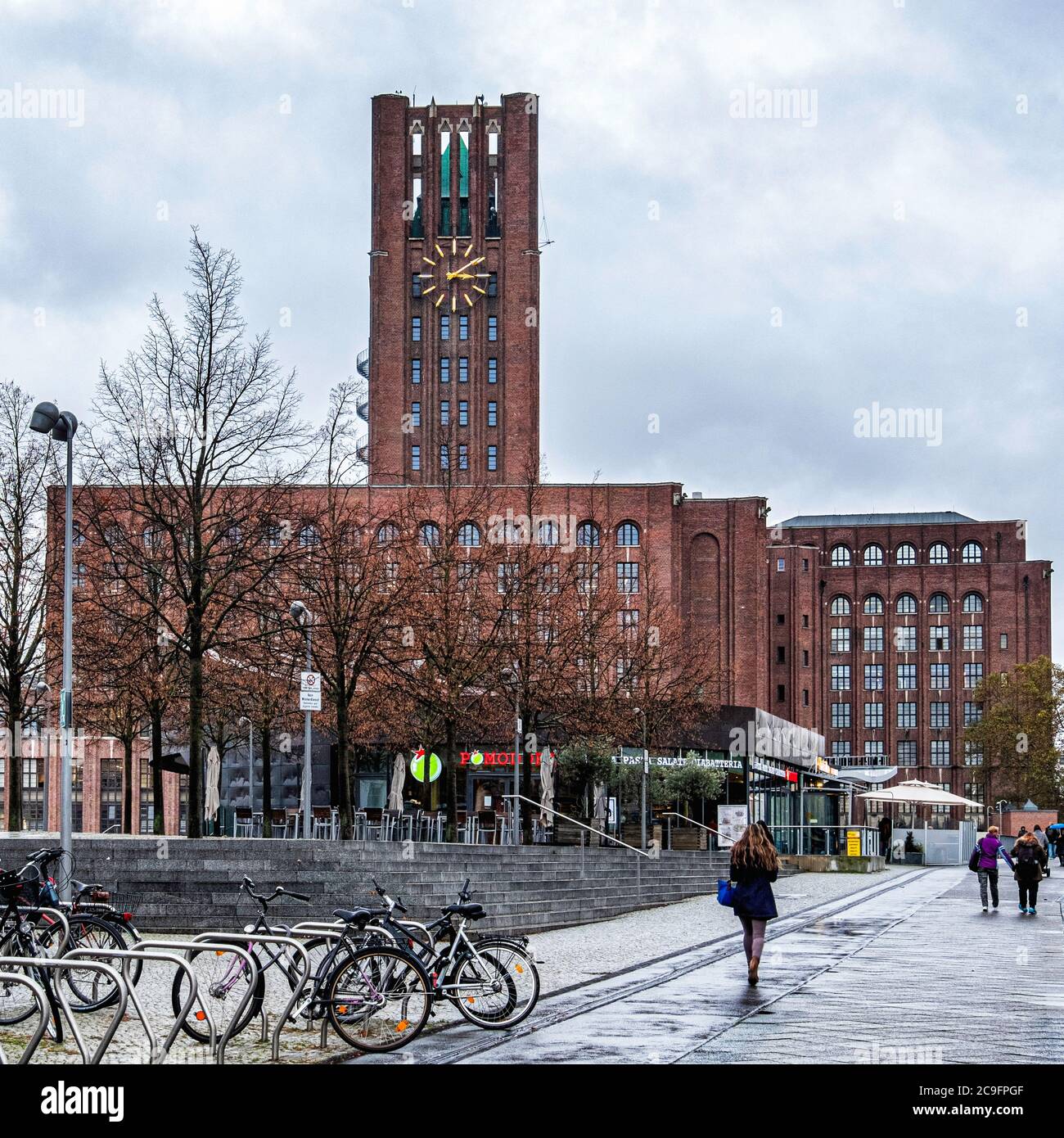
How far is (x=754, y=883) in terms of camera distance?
53.2 feet

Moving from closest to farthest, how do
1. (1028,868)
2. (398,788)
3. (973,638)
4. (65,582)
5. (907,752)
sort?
(65,582), (1028,868), (398,788), (973,638), (907,752)

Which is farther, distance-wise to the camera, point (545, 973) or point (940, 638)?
point (940, 638)

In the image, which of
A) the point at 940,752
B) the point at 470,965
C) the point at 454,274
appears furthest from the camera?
the point at 940,752

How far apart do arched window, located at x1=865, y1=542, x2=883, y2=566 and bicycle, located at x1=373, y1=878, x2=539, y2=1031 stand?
114476 millimetres

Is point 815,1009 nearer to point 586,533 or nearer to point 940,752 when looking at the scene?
point 586,533

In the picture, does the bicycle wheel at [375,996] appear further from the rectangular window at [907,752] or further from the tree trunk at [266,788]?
the rectangular window at [907,752]

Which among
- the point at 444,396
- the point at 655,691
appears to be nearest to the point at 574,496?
the point at 444,396

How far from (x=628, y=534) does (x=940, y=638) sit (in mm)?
51482

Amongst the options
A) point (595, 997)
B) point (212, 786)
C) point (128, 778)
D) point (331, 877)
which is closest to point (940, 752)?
point (128, 778)

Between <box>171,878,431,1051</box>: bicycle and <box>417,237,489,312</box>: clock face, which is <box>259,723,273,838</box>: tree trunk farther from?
<box>417,237,489,312</box>: clock face

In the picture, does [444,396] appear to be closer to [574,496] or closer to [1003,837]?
[574,496]

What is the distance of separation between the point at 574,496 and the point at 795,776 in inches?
785

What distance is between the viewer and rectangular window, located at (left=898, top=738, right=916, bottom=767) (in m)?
120

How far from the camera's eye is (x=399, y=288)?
88.2 metres
